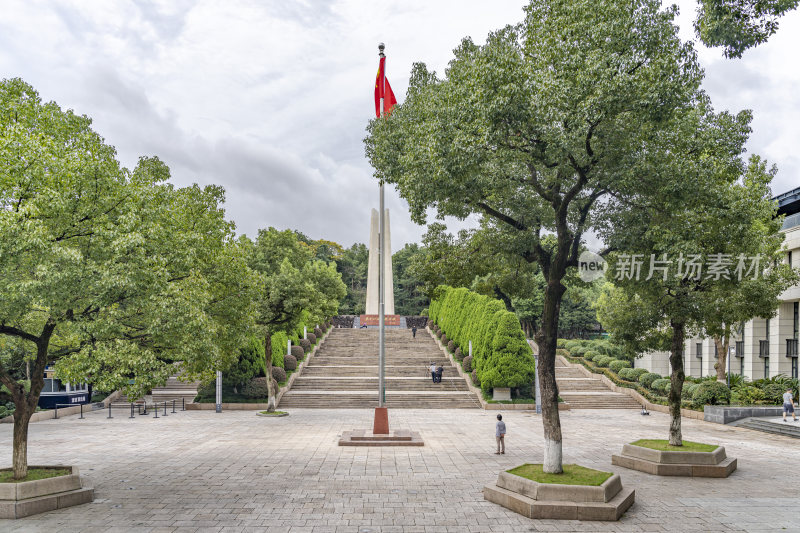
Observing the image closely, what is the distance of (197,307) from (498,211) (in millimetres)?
7411

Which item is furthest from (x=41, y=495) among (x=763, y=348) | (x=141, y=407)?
(x=763, y=348)

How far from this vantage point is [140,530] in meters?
10.3

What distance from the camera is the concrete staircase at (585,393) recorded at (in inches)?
1302

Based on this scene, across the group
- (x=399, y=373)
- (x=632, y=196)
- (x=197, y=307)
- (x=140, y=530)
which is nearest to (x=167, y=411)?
(x=399, y=373)

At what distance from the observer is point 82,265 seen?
36.6 ft

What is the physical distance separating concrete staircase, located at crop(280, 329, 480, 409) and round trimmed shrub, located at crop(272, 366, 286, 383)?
0.90m

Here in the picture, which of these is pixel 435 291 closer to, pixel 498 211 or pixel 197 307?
pixel 498 211

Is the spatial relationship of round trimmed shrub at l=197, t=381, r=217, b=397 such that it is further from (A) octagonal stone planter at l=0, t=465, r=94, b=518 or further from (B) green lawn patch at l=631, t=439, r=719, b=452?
(B) green lawn patch at l=631, t=439, r=719, b=452

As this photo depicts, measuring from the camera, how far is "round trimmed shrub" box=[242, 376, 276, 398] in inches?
1247

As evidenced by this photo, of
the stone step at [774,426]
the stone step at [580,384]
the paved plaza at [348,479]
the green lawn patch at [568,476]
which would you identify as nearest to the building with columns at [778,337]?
the stone step at [580,384]

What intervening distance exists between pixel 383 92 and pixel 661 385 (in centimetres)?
2390

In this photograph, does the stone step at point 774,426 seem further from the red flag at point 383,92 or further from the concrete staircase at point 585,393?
the red flag at point 383,92

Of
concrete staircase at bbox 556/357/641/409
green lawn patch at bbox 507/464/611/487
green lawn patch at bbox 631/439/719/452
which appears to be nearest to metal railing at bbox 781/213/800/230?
concrete staircase at bbox 556/357/641/409

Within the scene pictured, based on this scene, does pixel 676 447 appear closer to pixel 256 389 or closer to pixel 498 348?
pixel 498 348
